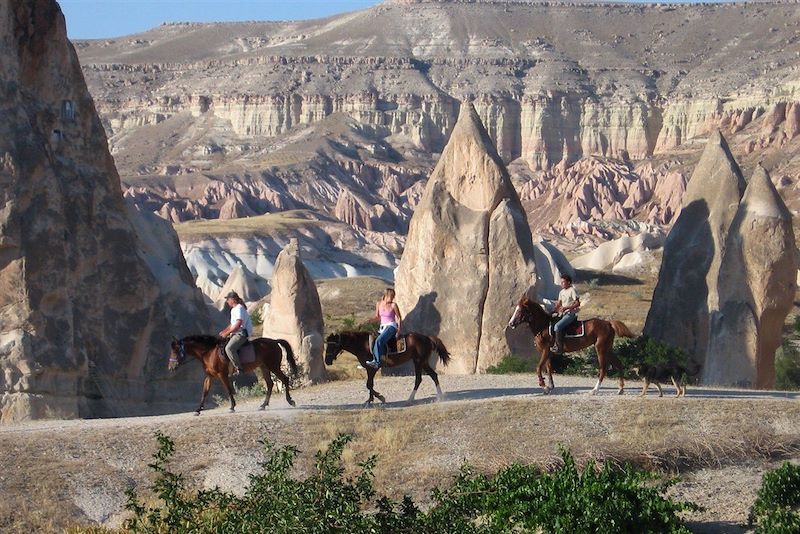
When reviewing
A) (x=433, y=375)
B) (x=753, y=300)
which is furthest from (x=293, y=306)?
(x=433, y=375)

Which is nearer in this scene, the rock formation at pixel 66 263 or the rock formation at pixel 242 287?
the rock formation at pixel 66 263

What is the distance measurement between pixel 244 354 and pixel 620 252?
50220 mm

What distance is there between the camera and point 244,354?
17.7 meters

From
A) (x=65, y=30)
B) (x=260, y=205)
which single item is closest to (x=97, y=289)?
(x=65, y=30)

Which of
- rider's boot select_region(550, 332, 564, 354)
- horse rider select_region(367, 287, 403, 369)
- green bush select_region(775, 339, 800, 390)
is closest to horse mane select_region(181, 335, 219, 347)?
horse rider select_region(367, 287, 403, 369)

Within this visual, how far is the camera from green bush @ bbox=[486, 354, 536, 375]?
927 inches

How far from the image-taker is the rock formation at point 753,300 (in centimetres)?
2475

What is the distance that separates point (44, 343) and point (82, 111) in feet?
15.9

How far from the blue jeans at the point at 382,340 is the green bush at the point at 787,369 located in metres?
10.6

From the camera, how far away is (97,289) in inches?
910

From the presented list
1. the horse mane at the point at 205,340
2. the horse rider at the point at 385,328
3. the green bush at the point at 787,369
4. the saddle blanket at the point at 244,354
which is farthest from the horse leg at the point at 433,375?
the green bush at the point at 787,369

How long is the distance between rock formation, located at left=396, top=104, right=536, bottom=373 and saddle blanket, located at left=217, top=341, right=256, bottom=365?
7213mm

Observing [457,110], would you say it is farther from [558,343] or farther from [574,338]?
[558,343]

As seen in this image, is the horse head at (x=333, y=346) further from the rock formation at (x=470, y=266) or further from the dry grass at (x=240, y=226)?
the dry grass at (x=240, y=226)
